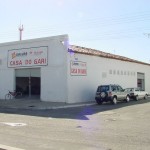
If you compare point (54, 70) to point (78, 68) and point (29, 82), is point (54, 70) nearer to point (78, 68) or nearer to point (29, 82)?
point (78, 68)

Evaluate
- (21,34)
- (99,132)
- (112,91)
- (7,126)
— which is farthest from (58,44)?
(21,34)

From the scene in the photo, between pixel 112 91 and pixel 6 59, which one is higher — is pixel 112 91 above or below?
below

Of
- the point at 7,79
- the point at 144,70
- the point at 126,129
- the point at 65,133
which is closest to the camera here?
the point at 65,133

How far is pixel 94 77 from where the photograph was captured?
31.9 meters

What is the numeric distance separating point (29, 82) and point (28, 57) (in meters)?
2.29

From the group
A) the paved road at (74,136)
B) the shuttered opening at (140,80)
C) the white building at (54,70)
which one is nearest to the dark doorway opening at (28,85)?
the white building at (54,70)

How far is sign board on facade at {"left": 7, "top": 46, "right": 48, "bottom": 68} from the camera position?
29.8m

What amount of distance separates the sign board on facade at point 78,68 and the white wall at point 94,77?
27 centimetres

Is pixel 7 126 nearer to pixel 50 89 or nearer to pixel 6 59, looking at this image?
pixel 50 89

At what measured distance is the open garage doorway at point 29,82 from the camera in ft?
101

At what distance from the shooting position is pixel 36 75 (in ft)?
100

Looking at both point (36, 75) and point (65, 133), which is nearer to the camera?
point (65, 133)

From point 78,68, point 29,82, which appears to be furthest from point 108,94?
point 29,82

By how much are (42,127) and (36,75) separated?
16.6 m
